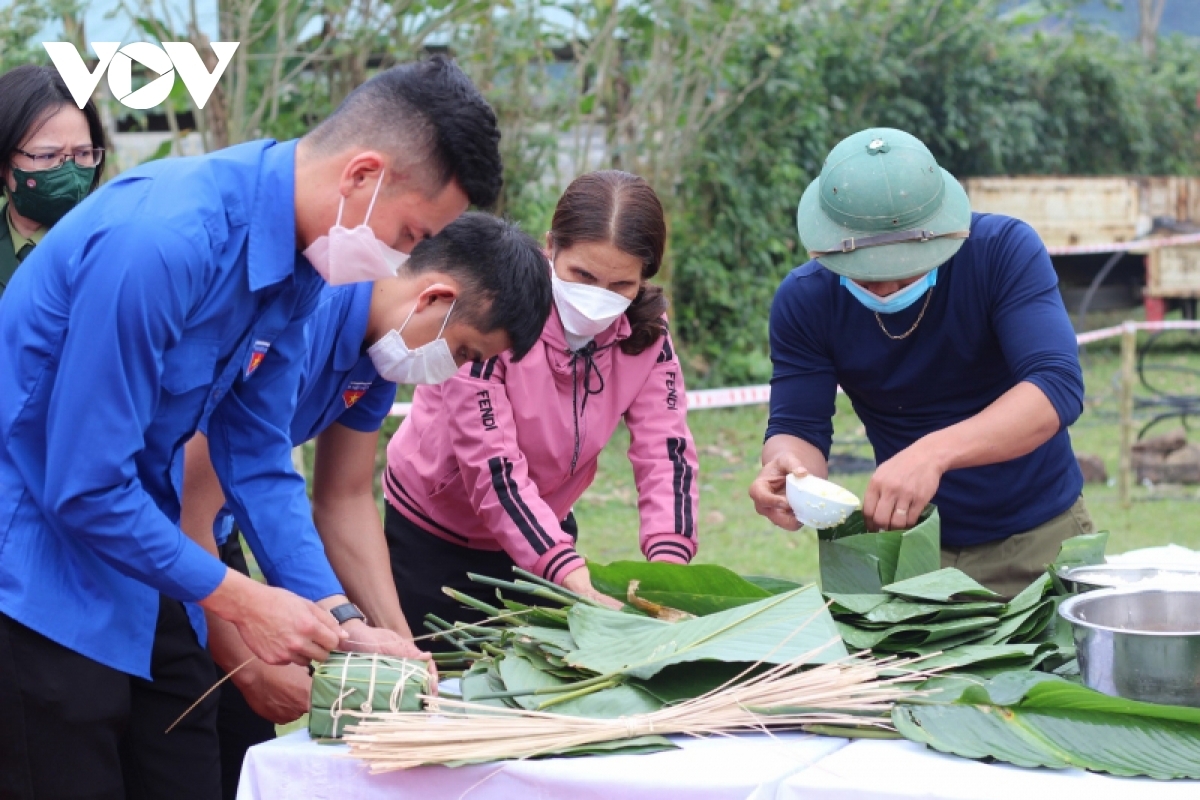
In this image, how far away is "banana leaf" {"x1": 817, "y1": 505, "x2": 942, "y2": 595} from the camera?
90.2 inches

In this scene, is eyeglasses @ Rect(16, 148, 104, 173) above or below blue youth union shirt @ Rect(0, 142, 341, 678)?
above

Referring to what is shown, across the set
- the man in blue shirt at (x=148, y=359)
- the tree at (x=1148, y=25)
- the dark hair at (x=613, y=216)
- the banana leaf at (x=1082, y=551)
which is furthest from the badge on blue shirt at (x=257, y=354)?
the tree at (x=1148, y=25)

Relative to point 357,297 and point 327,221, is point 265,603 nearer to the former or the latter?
point 327,221

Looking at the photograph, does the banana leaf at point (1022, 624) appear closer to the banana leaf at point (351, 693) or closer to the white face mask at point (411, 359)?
the banana leaf at point (351, 693)

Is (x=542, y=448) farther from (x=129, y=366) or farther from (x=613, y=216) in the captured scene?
(x=129, y=366)

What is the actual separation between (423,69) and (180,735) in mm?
1195

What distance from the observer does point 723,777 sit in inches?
68.5

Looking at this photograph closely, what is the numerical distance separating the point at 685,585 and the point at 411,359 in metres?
0.69

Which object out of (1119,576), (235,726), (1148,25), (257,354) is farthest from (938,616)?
(1148,25)

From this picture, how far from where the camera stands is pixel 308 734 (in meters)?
2.03

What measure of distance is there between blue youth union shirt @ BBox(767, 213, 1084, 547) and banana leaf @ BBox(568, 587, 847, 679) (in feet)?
3.09

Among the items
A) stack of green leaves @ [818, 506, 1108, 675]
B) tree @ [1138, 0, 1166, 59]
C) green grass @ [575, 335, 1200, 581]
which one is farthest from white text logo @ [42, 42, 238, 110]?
tree @ [1138, 0, 1166, 59]

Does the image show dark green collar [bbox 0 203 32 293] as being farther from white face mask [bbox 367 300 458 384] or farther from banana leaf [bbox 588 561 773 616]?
banana leaf [bbox 588 561 773 616]

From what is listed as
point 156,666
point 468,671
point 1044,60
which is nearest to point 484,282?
point 468,671
